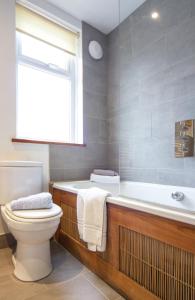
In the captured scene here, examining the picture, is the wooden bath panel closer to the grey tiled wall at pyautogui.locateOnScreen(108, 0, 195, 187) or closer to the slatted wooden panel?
the slatted wooden panel

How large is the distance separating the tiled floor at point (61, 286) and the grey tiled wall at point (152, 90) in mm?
1091

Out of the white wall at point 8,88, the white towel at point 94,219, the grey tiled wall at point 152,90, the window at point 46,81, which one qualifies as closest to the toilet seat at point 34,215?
the white towel at point 94,219

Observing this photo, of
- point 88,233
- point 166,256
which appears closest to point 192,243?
point 166,256

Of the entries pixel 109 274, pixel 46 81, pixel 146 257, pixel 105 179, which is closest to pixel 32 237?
pixel 109 274

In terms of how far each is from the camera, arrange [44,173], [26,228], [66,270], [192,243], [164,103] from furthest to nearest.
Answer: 1. [44,173]
2. [164,103]
3. [66,270]
4. [26,228]
5. [192,243]

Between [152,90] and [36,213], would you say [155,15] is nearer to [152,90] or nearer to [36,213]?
[152,90]

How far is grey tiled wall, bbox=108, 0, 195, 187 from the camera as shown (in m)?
1.83

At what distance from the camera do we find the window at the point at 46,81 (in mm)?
2158

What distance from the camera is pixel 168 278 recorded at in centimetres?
99

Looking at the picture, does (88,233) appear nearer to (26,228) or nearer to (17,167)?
(26,228)

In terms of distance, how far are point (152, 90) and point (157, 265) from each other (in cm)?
167

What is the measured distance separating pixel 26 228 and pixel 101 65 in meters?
2.24

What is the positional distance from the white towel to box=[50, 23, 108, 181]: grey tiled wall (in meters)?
0.88

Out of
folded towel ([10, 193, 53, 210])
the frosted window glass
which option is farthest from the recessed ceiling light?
folded towel ([10, 193, 53, 210])
